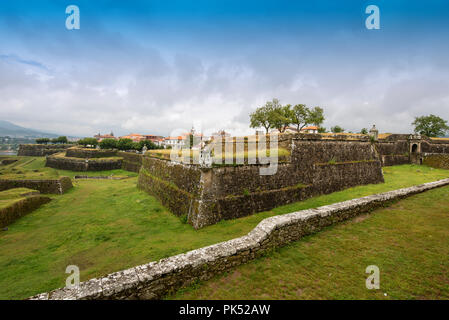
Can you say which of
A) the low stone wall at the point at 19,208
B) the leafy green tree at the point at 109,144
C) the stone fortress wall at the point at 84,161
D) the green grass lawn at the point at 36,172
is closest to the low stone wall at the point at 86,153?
the stone fortress wall at the point at 84,161

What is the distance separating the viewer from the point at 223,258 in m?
4.87

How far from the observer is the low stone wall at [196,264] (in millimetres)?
3691

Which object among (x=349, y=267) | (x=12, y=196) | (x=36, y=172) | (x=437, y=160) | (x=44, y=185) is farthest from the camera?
(x=437, y=160)

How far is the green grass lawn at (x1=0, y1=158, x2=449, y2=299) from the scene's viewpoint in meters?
6.76

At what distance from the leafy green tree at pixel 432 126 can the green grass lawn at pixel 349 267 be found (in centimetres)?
5579

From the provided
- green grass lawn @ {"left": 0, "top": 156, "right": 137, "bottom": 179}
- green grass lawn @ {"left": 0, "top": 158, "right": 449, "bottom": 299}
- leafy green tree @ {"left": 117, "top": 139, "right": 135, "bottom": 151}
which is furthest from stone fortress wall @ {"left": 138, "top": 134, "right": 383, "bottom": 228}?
leafy green tree @ {"left": 117, "top": 139, "right": 135, "bottom": 151}

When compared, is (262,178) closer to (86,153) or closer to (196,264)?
(196,264)

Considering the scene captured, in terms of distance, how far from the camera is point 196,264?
4496mm

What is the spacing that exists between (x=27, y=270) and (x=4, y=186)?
1760 cm

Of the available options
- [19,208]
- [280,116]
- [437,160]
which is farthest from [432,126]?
[19,208]

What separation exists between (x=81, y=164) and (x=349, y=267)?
41.4m

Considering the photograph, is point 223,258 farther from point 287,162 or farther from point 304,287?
point 287,162
